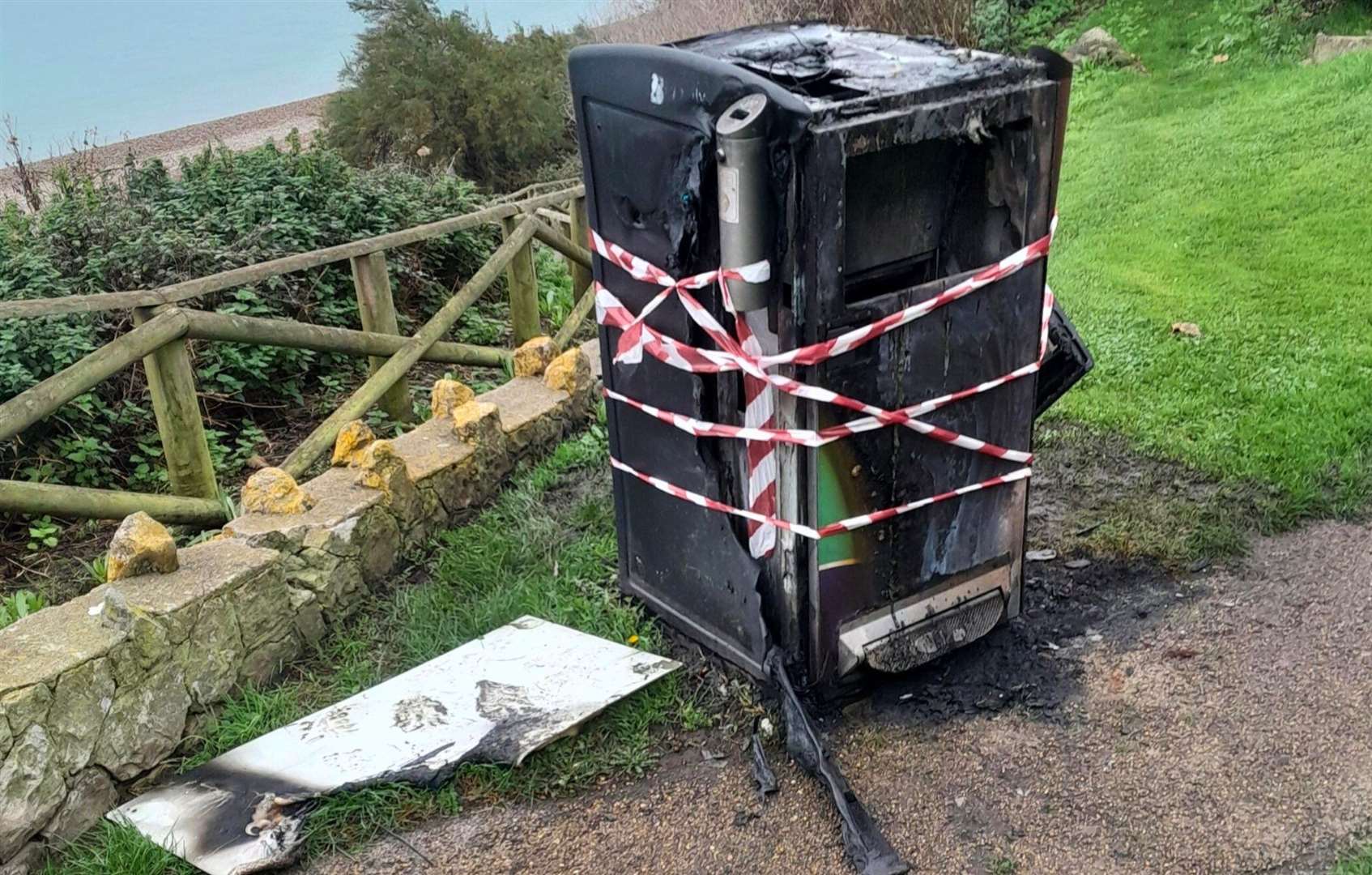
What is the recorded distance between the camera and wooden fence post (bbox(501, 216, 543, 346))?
7.22 meters

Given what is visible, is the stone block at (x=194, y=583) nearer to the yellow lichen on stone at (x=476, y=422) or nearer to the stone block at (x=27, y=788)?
the stone block at (x=27, y=788)

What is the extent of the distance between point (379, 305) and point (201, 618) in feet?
8.73

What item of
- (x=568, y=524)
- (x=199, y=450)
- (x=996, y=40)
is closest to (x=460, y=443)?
(x=568, y=524)

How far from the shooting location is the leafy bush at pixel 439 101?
1404cm

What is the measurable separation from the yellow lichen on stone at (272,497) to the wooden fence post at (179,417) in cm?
58

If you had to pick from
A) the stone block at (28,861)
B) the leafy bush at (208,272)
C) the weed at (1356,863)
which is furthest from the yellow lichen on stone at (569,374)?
the weed at (1356,863)

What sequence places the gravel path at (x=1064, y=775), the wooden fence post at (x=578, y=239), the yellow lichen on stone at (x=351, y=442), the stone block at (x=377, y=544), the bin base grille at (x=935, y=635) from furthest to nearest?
the wooden fence post at (x=578, y=239) < the yellow lichen on stone at (x=351, y=442) < the stone block at (x=377, y=544) < the bin base grille at (x=935, y=635) < the gravel path at (x=1064, y=775)

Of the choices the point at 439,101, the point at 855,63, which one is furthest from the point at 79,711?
the point at 439,101

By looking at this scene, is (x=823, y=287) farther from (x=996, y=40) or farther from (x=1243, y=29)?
(x=996, y=40)

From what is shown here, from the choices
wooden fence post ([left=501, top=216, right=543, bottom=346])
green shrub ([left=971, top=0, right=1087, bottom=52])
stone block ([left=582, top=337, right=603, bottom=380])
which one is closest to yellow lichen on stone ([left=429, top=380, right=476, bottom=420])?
stone block ([left=582, top=337, right=603, bottom=380])

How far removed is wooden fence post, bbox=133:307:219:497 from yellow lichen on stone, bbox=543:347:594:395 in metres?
1.83

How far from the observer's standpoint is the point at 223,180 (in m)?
8.31

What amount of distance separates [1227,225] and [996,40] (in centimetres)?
787

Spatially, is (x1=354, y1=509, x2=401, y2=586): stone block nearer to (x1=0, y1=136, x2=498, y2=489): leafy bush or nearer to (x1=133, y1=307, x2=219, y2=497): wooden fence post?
(x1=133, y1=307, x2=219, y2=497): wooden fence post
